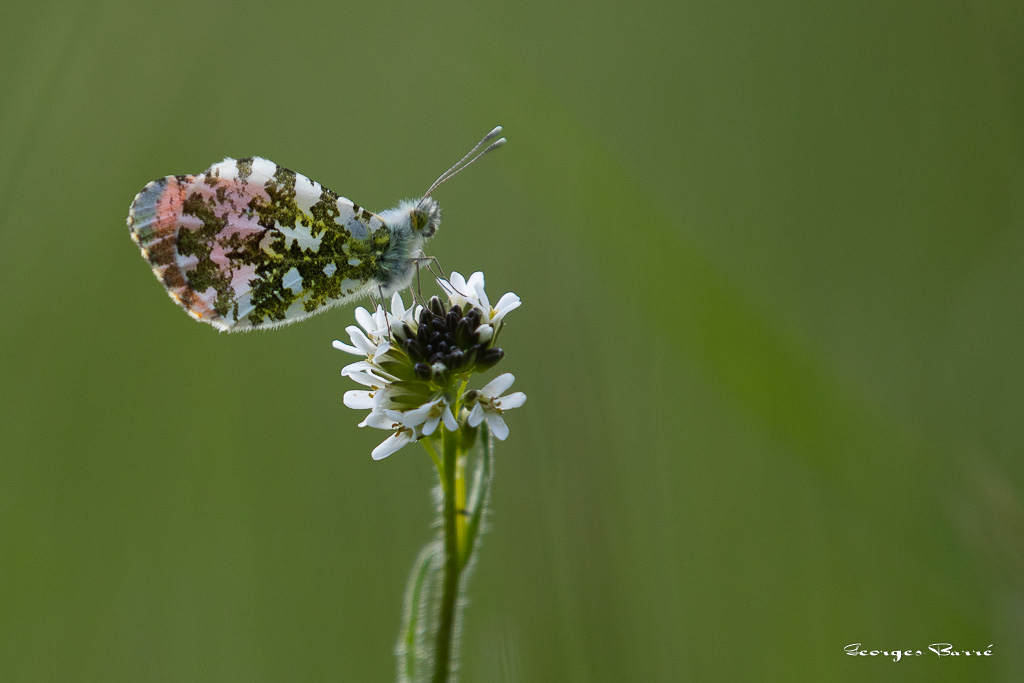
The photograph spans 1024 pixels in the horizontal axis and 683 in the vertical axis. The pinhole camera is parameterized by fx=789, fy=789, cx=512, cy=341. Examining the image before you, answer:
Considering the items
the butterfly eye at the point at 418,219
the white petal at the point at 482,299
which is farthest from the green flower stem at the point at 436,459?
the butterfly eye at the point at 418,219

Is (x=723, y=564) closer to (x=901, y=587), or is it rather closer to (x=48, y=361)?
(x=901, y=587)

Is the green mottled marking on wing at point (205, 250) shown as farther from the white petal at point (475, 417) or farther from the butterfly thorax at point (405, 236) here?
the white petal at point (475, 417)

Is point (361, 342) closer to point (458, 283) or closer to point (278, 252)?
point (458, 283)

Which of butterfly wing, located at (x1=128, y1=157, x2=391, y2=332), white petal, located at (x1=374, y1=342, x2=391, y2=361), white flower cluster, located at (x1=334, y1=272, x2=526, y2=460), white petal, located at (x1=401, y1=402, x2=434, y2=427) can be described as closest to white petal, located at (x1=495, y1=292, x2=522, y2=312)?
white flower cluster, located at (x1=334, y1=272, x2=526, y2=460)

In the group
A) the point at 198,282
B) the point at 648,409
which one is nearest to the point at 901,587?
the point at 648,409

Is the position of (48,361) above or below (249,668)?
above

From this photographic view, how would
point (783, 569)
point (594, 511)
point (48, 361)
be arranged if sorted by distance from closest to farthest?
point (594, 511) < point (783, 569) < point (48, 361)
